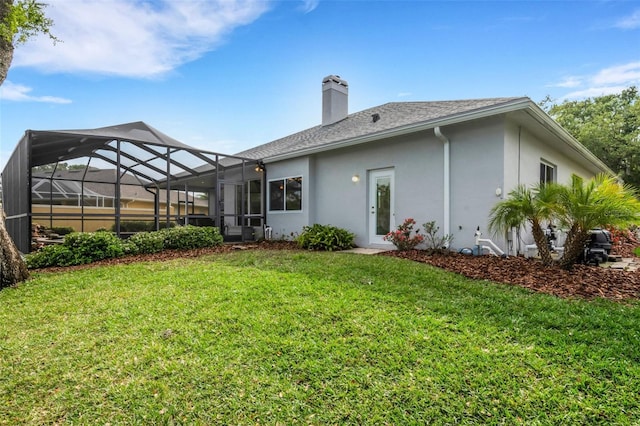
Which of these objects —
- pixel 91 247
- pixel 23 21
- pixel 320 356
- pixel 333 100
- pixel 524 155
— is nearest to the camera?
pixel 320 356

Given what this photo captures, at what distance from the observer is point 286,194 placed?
34.9 feet

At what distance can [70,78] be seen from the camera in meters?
11.6

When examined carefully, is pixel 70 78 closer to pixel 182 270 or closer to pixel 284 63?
pixel 284 63

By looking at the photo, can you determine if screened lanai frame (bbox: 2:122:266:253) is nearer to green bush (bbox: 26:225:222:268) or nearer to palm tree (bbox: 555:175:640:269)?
green bush (bbox: 26:225:222:268)

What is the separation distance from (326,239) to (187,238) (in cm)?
375

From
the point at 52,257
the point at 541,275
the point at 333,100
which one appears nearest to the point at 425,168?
the point at 541,275

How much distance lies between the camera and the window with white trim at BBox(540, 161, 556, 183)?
27.3 ft

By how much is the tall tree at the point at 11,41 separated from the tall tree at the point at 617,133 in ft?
83.9

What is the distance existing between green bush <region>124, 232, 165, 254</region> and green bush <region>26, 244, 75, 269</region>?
1.12 m

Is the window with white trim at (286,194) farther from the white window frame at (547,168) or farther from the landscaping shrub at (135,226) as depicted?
the landscaping shrub at (135,226)

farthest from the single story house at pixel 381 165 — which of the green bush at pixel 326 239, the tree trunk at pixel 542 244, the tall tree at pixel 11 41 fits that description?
the tall tree at pixel 11 41

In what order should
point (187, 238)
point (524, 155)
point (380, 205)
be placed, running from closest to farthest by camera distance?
point (524, 155)
point (380, 205)
point (187, 238)

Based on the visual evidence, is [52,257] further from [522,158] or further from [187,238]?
[522,158]

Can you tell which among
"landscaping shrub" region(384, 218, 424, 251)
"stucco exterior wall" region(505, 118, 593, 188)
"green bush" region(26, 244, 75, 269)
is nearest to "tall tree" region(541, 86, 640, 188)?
"stucco exterior wall" region(505, 118, 593, 188)
